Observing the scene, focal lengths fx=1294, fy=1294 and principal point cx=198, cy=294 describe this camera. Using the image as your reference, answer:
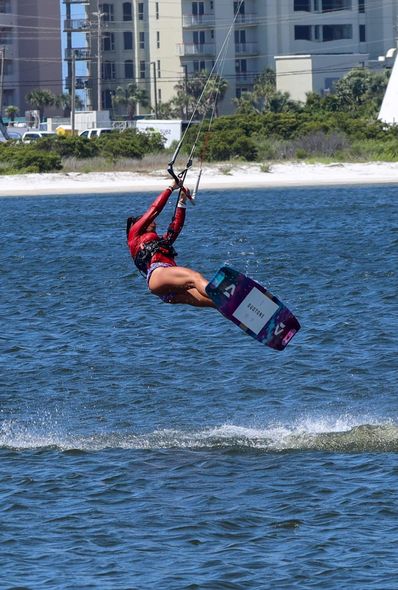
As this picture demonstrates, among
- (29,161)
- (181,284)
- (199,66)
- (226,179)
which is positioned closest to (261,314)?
(181,284)

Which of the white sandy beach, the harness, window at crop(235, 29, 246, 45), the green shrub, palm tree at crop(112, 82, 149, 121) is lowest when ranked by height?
the harness

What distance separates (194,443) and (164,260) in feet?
6.20

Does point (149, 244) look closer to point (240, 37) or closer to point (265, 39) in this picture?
point (265, 39)

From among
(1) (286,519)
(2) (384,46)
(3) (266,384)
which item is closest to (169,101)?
(2) (384,46)

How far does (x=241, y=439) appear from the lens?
1309 centimetres

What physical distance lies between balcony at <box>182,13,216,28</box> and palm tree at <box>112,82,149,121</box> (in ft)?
23.9

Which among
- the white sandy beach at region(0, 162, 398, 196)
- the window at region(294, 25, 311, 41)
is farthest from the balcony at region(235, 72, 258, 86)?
the white sandy beach at region(0, 162, 398, 196)

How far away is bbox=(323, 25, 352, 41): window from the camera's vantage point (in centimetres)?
8900

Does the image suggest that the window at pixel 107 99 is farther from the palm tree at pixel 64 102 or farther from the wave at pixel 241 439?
the wave at pixel 241 439

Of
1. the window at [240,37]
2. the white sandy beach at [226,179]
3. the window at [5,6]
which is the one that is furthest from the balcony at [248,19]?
the white sandy beach at [226,179]

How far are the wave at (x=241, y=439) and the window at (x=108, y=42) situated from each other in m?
91.0

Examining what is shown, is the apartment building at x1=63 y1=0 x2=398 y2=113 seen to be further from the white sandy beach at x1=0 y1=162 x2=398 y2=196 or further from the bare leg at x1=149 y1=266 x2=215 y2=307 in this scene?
the bare leg at x1=149 y1=266 x2=215 y2=307

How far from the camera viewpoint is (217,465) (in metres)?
12.1

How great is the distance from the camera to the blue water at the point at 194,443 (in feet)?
31.8
